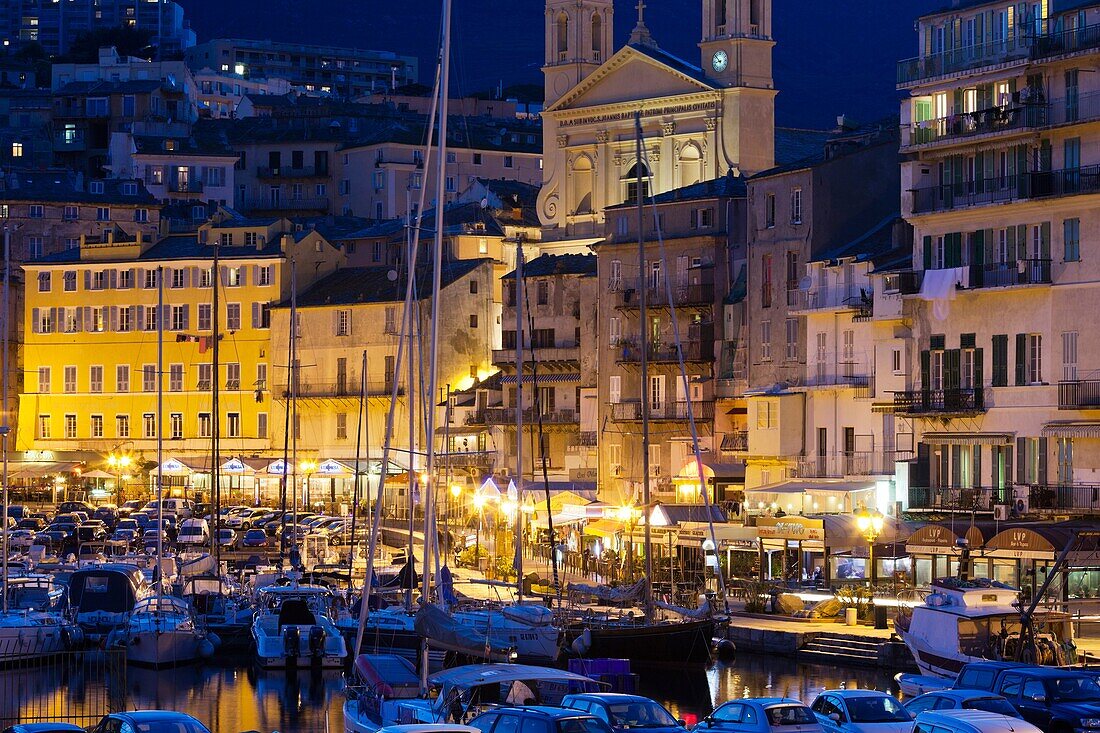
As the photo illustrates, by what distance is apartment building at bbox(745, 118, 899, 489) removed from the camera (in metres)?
74.1

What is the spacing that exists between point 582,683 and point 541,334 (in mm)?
59022

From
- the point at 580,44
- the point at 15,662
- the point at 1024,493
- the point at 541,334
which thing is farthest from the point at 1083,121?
the point at 580,44

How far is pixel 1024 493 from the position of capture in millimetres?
60719

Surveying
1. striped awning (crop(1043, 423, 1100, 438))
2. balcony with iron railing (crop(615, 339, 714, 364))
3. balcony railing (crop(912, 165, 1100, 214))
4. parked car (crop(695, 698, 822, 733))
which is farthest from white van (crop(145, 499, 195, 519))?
parked car (crop(695, 698, 822, 733))

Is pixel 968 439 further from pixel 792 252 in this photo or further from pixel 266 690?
pixel 266 690

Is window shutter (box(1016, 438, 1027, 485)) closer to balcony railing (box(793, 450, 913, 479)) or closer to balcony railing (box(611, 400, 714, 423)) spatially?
balcony railing (box(793, 450, 913, 479))

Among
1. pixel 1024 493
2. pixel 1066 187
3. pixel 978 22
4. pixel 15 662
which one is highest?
pixel 978 22

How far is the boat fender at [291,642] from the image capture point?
58062mm

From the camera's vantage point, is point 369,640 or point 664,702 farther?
point 369,640

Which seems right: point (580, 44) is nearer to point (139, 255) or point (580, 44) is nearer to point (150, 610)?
point (139, 255)

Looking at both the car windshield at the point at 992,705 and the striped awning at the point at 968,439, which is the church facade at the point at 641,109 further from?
the car windshield at the point at 992,705

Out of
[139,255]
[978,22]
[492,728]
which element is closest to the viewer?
[492,728]

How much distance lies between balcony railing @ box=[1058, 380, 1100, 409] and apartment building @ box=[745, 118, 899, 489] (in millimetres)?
13551

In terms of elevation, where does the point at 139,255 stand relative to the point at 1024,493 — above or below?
above
